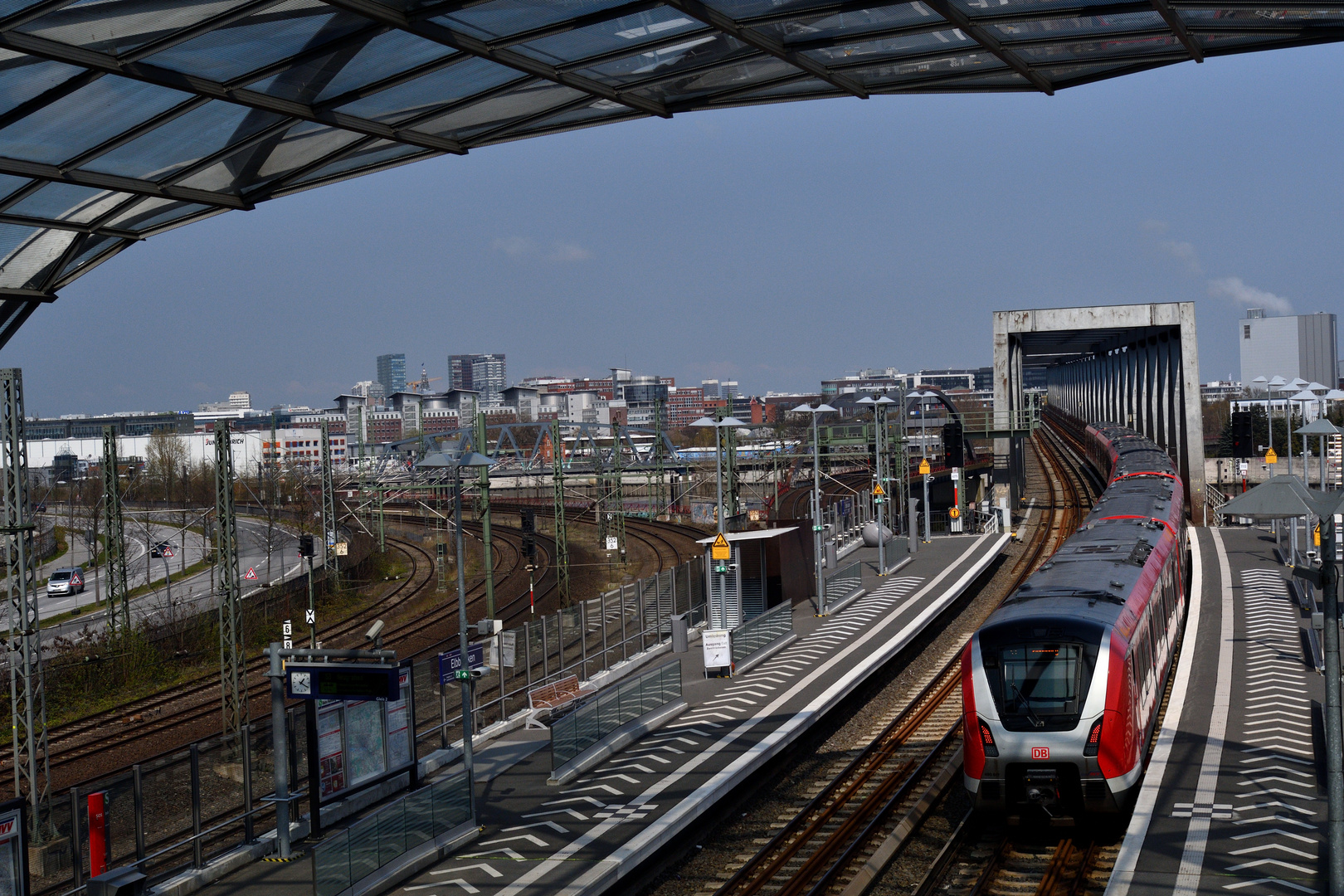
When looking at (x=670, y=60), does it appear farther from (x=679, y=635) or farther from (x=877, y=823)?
(x=679, y=635)

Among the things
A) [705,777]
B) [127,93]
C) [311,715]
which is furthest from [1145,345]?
[127,93]

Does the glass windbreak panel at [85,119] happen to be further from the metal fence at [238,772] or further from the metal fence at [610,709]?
the metal fence at [610,709]

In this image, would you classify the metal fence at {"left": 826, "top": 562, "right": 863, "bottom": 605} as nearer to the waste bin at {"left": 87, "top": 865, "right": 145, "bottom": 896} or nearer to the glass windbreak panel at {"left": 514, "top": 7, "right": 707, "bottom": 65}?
the waste bin at {"left": 87, "top": 865, "right": 145, "bottom": 896}

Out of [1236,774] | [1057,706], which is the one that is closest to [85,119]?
[1057,706]

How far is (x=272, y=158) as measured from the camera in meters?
9.33

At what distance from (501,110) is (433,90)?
0.92 metres

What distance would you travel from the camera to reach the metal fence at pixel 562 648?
62.8 ft

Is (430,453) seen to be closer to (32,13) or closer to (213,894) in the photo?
(213,894)

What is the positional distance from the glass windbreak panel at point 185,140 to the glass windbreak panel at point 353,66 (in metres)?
0.47

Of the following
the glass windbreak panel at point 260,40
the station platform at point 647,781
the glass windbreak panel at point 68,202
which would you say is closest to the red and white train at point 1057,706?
the station platform at point 647,781

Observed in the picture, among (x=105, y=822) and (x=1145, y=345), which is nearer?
(x=105, y=822)

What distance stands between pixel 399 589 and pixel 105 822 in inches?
1232

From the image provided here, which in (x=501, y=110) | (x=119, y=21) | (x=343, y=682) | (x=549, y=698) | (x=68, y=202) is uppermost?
(x=501, y=110)

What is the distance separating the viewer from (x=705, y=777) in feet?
48.7
